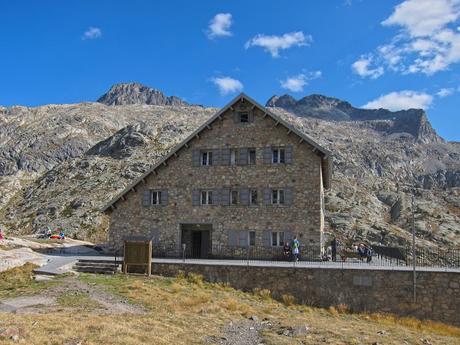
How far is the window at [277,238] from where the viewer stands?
1264 inches

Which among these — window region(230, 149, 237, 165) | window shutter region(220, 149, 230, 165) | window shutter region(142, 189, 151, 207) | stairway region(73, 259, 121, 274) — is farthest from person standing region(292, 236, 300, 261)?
window shutter region(142, 189, 151, 207)

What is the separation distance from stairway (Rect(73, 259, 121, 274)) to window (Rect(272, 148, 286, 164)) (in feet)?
44.9

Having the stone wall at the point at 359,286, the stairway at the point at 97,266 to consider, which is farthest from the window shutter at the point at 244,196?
the stairway at the point at 97,266

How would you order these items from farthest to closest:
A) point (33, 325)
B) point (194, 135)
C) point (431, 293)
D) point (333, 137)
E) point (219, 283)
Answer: point (333, 137)
point (194, 135)
point (219, 283)
point (431, 293)
point (33, 325)

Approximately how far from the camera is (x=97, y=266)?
89.6 feet

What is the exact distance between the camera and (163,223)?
3441 cm

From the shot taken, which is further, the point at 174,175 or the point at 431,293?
the point at 174,175

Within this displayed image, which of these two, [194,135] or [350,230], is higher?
[194,135]

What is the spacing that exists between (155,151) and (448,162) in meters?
157

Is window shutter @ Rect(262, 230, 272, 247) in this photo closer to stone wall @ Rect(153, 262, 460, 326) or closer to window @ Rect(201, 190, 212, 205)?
window @ Rect(201, 190, 212, 205)

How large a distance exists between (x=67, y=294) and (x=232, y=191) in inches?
653

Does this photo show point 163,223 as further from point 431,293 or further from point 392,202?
point 392,202

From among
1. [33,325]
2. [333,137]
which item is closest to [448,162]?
[333,137]

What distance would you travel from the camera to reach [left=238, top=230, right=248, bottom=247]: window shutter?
3262 centimetres
